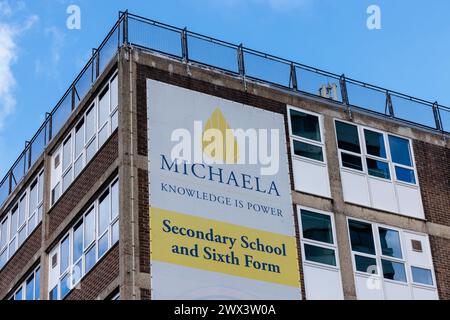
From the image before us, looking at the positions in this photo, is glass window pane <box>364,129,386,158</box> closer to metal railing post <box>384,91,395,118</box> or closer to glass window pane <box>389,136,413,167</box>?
glass window pane <box>389,136,413,167</box>

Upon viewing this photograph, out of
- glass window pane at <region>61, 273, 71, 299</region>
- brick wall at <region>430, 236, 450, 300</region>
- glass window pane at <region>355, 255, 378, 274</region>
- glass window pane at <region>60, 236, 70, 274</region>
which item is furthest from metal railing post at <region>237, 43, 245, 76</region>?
glass window pane at <region>61, 273, 71, 299</region>

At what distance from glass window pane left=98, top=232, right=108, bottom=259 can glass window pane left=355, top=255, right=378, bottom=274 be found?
21.9ft

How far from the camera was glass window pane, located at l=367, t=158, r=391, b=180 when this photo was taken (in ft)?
99.8

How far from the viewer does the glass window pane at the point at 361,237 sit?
29.0 m

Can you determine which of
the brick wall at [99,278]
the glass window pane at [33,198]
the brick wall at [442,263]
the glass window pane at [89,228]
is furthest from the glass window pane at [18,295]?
→ the brick wall at [442,263]

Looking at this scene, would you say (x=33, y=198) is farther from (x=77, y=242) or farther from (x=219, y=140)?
(x=219, y=140)

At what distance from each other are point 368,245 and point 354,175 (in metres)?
2.04

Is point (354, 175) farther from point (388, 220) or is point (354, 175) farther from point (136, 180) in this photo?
point (136, 180)

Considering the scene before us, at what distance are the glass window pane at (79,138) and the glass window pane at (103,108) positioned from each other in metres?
1.22

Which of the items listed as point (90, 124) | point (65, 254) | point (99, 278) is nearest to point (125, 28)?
point (90, 124)

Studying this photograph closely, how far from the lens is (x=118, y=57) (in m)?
28.0

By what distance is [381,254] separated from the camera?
29172mm

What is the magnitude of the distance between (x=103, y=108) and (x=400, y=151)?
8.74 metres
